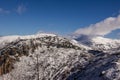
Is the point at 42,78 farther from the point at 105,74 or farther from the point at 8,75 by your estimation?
the point at 105,74

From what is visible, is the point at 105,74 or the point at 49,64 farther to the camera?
the point at 49,64

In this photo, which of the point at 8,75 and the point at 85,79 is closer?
the point at 85,79

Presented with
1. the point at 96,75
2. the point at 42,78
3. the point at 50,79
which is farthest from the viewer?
the point at 42,78

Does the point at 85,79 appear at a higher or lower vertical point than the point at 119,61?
lower

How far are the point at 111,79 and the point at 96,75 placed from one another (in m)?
12.7

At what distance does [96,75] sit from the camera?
85188 millimetres

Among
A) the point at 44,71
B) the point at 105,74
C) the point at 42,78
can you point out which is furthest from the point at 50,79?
the point at 105,74

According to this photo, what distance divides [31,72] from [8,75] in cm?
1970

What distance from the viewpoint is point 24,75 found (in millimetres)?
186000

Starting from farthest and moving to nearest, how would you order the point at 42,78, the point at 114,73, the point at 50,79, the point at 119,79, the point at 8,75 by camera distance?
the point at 8,75, the point at 42,78, the point at 50,79, the point at 114,73, the point at 119,79

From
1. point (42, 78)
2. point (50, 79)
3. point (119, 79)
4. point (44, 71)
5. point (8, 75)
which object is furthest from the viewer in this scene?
point (8, 75)

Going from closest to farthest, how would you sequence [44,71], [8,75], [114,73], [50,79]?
[114,73] < [50,79] < [44,71] < [8,75]

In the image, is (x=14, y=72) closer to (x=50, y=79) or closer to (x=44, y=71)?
(x=44, y=71)

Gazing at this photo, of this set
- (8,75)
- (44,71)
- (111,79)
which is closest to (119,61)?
(111,79)
